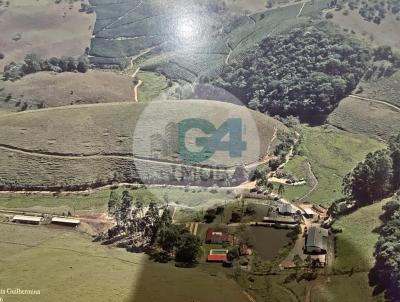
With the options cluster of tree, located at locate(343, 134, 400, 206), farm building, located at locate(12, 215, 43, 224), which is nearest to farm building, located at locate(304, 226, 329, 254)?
cluster of tree, located at locate(343, 134, 400, 206)

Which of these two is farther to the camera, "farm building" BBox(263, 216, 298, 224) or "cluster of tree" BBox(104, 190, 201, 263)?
"farm building" BBox(263, 216, 298, 224)

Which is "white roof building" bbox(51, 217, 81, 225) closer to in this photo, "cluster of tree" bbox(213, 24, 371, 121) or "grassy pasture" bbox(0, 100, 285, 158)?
"grassy pasture" bbox(0, 100, 285, 158)

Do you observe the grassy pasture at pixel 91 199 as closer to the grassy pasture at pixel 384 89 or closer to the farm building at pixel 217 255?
the farm building at pixel 217 255

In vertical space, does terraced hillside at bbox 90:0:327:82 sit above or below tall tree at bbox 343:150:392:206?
above

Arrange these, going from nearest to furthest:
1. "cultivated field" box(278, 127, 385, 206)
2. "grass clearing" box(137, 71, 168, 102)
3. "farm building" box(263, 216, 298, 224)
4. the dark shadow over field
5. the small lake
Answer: the dark shadow over field < the small lake < "farm building" box(263, 216, 298, 224) < "cultivated field" box(278, 127, 385, 206) < "grass clearing" box(137, 71, 168, 102)

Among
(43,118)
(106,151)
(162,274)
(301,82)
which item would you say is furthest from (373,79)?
(162,274)

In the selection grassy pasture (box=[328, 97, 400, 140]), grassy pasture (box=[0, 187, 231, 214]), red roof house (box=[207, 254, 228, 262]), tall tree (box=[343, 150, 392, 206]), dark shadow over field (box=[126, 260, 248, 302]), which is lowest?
dark shadow over field (box=[126, 260, 248, 302])
